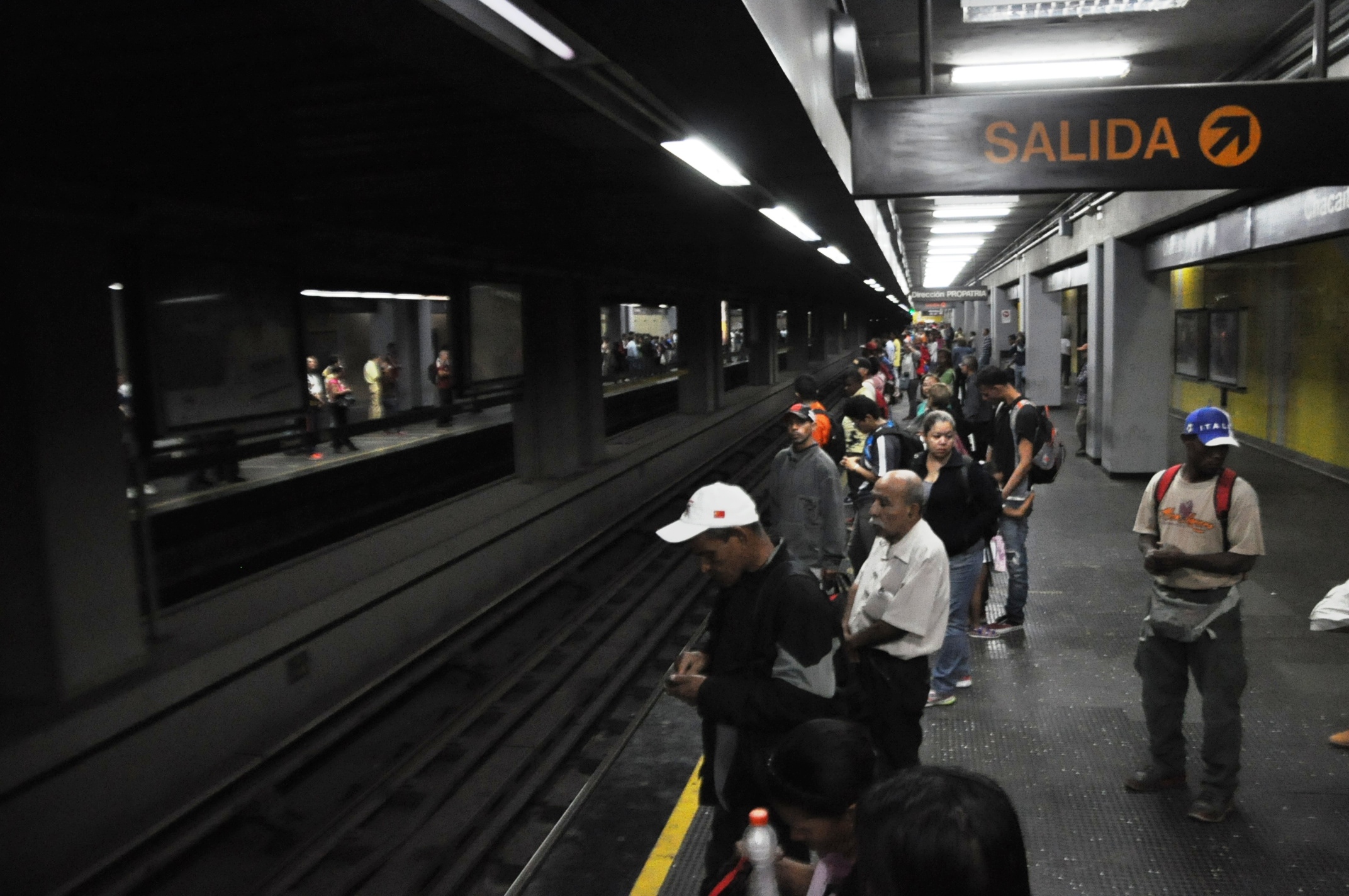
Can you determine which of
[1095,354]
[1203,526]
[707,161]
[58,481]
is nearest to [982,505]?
[1203,526]

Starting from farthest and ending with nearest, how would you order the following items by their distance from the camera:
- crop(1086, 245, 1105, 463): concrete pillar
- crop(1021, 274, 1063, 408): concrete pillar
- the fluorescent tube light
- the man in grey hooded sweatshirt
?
crop(1021, 274, 1063, 408): concrete pillar → the fluorescent tube light → crop(1086, 245, 1105, 463): concrete pillar → the man in grey hooded sweatshirt

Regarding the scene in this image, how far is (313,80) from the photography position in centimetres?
368

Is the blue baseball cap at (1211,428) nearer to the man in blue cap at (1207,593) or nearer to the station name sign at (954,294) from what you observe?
the man in blue cap at (1207,593)

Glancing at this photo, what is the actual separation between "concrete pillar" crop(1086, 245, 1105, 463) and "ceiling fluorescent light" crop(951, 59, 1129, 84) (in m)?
6.47

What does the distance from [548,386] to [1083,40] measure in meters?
6.73

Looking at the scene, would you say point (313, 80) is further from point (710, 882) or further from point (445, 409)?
point (445, 409)

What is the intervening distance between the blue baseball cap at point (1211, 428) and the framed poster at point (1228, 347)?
13.2 m

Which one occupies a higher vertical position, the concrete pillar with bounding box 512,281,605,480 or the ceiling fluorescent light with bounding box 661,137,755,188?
the ceiling fluorescent light with bounding box 661,137,755,188

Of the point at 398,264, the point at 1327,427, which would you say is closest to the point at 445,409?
the point at 398,264

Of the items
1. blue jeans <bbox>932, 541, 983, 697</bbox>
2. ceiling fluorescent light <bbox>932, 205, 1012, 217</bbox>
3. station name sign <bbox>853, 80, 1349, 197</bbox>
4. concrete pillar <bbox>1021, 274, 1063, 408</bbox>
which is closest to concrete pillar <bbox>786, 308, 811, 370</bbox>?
concrete pillar <bbox>1021, 274, 1063, 408</bbox>

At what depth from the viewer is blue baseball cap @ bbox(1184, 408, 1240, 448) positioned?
4195 mm

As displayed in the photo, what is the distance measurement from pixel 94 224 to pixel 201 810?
9.91 feet

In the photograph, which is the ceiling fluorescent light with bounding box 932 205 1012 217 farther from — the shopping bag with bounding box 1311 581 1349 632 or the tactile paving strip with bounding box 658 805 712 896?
the tactile paving strip with bounding box 658 805 712 896

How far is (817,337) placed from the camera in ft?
138
